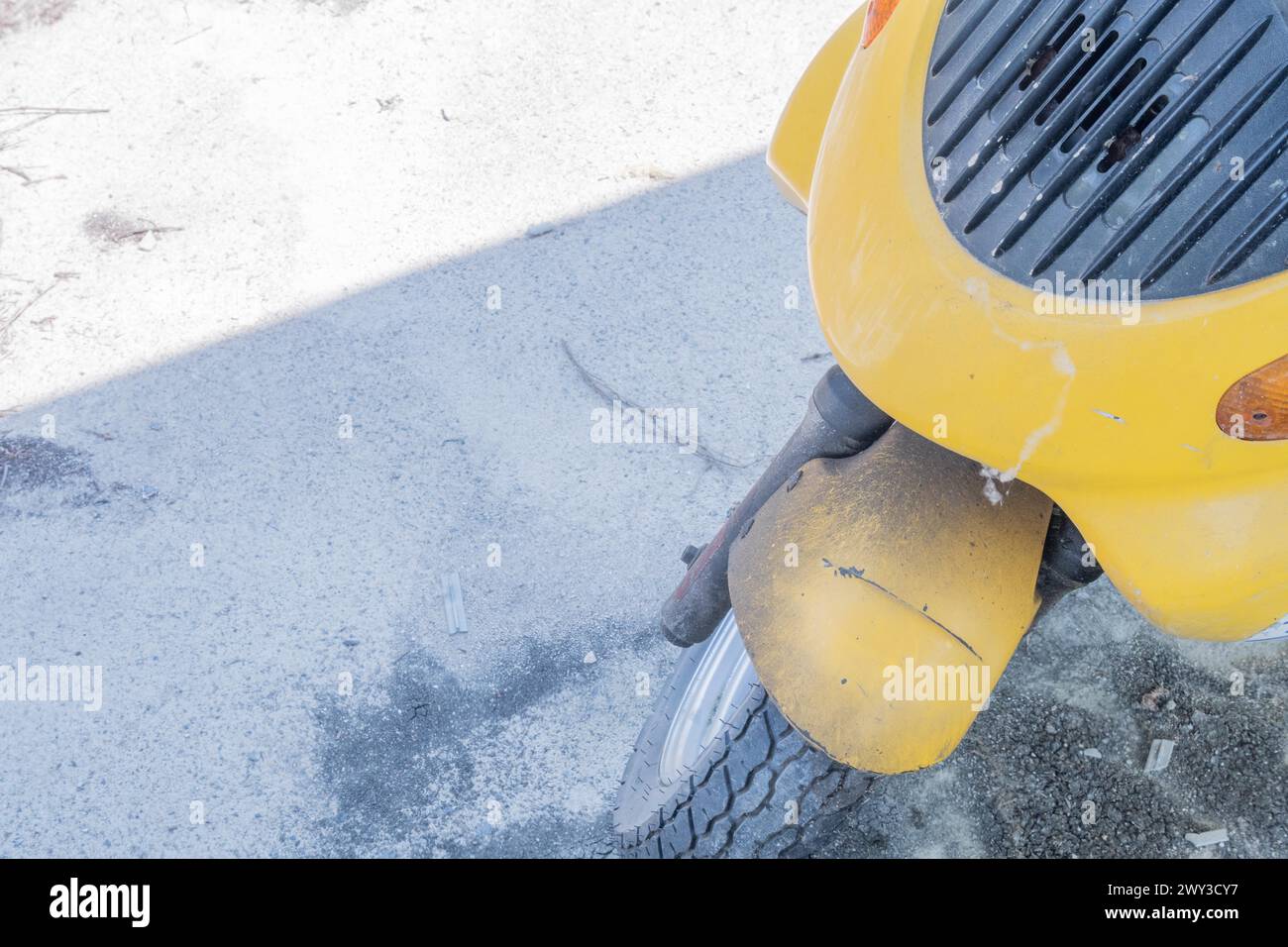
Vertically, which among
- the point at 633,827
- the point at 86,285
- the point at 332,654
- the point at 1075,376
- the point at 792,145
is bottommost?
the point at 86,285

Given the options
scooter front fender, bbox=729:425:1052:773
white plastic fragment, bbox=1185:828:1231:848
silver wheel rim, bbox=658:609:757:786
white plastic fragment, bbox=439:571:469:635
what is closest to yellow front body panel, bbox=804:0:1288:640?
scooter front fender, bbox=729:425:1052:773

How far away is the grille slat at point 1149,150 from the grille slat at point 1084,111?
31 mm

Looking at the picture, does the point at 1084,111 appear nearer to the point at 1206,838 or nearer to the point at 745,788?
the point at 745,788

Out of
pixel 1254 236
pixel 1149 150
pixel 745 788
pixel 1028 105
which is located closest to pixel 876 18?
pixel 1028 105

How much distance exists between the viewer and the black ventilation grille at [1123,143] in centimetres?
106

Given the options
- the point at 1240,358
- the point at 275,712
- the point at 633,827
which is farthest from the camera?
the point at 275,712

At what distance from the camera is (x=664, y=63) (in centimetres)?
386

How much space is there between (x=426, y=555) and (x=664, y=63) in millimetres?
2023

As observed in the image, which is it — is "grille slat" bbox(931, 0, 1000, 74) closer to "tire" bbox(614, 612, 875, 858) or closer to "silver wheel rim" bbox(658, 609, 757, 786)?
"tire" bbox(614, 612, 875, 858)

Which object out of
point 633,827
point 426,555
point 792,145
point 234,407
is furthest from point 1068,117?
point 234,407

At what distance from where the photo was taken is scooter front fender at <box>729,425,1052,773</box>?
1.42m

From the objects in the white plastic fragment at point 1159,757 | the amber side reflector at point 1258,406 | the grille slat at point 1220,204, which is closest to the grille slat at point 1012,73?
the grille slat at point 1220,204

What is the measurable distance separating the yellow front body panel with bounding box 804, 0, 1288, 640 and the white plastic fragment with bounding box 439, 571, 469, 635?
154cm

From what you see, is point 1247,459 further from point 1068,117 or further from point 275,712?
point 275,712
